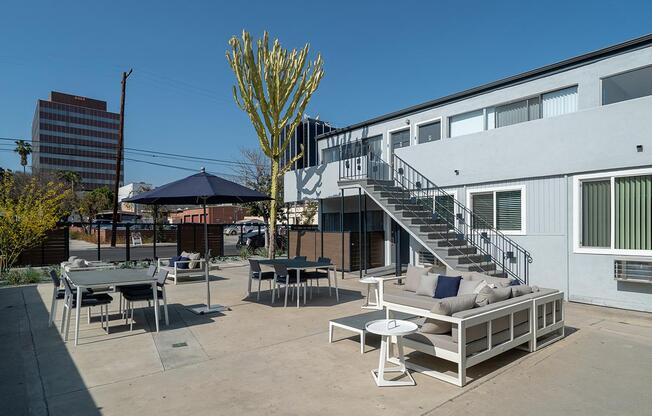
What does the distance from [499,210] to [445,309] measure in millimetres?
6747

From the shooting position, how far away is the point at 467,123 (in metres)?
12.1

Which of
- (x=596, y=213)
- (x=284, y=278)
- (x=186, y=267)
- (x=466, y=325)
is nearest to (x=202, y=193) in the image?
(x=284, y=278)

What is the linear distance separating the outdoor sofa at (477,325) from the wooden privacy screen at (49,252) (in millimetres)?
13698

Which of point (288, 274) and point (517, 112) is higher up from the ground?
point (517, 112)

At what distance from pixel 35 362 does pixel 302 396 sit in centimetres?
361

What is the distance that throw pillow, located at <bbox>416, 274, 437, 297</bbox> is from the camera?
6.90m

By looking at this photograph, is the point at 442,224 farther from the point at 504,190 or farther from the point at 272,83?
the point at 272,83

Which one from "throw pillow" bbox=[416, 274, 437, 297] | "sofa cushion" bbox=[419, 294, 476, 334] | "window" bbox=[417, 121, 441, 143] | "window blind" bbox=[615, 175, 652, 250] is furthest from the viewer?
"window" bbox=[417, 121, 441, 143]

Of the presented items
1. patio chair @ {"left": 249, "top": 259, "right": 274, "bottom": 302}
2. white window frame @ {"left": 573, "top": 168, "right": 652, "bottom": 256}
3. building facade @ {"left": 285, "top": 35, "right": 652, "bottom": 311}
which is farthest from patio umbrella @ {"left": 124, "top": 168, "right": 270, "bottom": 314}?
white window frame @ {"left": 573, "top": 168, "right": 652, "bottom": 256}

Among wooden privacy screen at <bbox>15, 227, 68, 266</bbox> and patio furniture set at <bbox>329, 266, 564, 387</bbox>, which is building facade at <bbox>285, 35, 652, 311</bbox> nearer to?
patio furniture set at <bbox>329, 266, 564, 387</bbox>

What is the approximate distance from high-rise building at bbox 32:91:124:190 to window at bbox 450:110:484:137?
104 m

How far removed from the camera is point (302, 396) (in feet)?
13.4

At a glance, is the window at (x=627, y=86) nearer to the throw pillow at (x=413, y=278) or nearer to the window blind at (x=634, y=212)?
the window blind at (x=634, y=212)

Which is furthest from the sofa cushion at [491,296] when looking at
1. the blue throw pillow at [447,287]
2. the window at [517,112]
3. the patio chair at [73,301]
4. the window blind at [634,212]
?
the window at [517,112]
